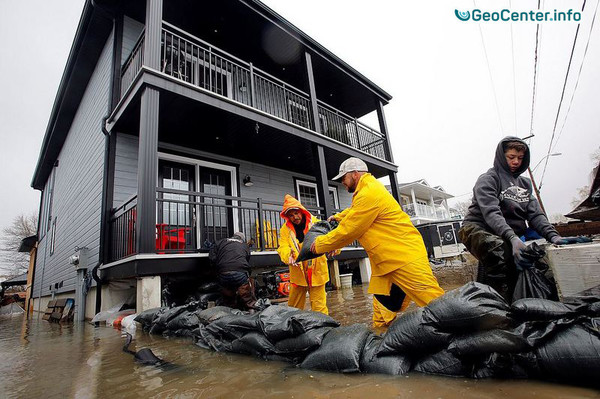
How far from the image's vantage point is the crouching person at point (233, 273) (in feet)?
13.8

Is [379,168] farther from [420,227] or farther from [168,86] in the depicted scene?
[420,227]

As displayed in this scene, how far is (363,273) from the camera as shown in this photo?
8.70m

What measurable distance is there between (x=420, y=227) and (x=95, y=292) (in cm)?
1859

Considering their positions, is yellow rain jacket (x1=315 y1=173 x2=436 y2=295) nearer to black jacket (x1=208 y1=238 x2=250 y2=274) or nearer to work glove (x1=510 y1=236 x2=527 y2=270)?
work glove (x1=510 y1=236 x2=527 y2=270)

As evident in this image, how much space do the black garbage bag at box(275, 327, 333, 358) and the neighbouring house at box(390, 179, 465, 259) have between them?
9.51 m

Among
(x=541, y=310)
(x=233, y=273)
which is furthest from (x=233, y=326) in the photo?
(x=541, y=310)

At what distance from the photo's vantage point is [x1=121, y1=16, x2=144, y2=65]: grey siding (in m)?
6.56

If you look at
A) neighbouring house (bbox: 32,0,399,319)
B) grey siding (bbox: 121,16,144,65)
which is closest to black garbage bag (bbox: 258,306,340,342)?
neighbouring house (bbox: 32,0,399,319)

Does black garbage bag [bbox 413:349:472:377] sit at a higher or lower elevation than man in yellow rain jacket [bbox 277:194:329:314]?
lower

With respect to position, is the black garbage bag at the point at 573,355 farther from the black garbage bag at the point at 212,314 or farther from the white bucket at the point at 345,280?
the white bucket at the point at 345,280

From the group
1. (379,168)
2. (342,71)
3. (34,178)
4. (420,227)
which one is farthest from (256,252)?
(420,227)

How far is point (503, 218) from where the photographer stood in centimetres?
207

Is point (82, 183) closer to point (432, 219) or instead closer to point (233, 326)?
point (233, 326)

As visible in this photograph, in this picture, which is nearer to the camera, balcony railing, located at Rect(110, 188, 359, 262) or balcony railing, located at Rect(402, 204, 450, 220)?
balcony railing, located at Rect(110, 188, 359, 262)
